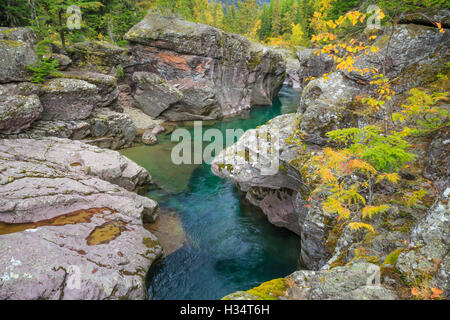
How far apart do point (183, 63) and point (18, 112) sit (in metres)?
17.0

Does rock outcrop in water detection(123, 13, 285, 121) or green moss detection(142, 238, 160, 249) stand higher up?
rock outcrop in water detection(123, 13, 285, 121)

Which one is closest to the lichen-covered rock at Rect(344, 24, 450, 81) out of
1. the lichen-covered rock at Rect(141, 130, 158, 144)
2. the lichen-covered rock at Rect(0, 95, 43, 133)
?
the lichen-covered rock at Rect(141, 130, 158, 144)

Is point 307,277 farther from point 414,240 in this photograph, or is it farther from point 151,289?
point 151,289

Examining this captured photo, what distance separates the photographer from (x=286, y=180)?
1069 cm

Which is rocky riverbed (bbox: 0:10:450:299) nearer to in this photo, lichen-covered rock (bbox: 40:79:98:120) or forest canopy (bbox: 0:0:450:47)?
lichen-covered rock (bbox: 40:79:98:120)

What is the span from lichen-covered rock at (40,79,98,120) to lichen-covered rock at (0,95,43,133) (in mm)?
1230

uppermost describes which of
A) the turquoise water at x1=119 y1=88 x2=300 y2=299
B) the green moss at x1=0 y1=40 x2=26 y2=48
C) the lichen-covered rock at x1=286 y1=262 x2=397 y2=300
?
→ the green moss at x1=0 y1=40 x2=26 y2=48

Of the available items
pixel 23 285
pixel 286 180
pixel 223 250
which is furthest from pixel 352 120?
pixel 23 285

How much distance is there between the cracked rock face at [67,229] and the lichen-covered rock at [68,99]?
481cm

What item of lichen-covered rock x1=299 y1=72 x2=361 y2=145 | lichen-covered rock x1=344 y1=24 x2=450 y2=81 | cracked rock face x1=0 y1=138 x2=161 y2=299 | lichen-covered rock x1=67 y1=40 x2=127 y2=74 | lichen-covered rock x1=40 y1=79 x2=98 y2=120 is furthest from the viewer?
lichen-covered rock x1=67 y1=40 x2=127 y2=74

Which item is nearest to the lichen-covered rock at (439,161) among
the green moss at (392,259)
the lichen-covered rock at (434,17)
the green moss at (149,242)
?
the green moss at (392,259)

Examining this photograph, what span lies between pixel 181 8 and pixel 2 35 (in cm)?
2139

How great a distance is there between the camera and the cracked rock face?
6387 mm

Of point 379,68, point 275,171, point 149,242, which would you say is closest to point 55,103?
point 149,242
